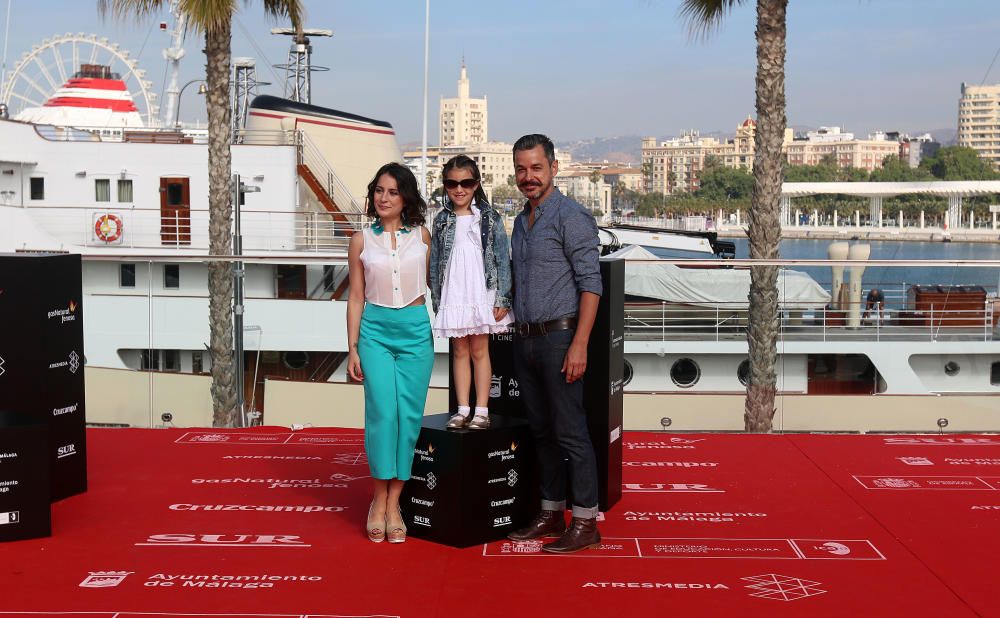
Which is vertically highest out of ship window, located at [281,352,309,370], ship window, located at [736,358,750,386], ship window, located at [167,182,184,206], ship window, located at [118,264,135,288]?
ship window, located at [167,182,184,206]

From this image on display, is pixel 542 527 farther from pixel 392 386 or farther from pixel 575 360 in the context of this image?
pixel 392 386

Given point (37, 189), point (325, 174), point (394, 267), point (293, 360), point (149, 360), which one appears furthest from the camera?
point (325, 174)

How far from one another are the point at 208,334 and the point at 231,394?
674 mm

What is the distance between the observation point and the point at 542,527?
5.14 metres

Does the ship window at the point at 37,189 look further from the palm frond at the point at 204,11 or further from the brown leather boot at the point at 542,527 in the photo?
the brown leather boot at the point at 542,527

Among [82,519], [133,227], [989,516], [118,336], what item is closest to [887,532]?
[989,516]

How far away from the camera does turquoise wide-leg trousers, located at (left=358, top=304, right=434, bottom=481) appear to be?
503cm

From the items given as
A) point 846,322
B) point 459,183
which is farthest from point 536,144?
point 846,322

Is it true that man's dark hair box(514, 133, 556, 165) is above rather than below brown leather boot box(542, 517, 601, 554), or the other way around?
above

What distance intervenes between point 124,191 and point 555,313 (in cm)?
1723

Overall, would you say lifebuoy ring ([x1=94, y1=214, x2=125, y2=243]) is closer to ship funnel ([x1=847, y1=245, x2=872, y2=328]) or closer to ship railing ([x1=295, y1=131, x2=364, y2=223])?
ship railing ([x1=295, y1=131, x2=364, y2=223])

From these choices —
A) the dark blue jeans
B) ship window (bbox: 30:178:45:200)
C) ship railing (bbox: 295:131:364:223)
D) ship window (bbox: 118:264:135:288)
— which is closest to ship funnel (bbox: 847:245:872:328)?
ship window (bbox: 118:264:135:288)

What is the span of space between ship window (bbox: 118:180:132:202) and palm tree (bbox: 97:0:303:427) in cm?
773

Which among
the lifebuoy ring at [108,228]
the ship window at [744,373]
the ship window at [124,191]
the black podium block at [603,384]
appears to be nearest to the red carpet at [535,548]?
the black podium block at [603,384]
